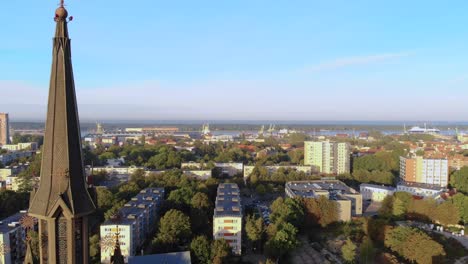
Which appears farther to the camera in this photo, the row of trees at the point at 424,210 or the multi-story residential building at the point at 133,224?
the row of trees at the point at 424,210

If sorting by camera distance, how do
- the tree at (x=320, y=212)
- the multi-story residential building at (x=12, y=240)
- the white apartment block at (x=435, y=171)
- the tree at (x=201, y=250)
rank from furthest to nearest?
the white apartment block at (x=435, y=171), the tree at (x=320, y=212), the tree at (x=201, y=250), the multi-story residential building at (x=12, y=240)

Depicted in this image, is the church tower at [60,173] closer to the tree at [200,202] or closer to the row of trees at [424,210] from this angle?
the tree at [200,202]

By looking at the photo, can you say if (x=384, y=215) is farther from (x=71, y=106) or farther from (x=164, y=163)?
(x=164, y=163)

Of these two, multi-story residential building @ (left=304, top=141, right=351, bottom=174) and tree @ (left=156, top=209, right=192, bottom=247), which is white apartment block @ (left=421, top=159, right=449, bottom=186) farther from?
tree @ (left=156, top=209, right=192, bottom=247)

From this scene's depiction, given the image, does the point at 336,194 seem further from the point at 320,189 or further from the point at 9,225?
the point at 9,225

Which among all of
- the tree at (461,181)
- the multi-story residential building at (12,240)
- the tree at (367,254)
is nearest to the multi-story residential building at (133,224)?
the multi-story residential building at (12,240)

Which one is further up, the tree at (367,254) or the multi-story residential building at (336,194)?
the multi-story residential building at (336,194)

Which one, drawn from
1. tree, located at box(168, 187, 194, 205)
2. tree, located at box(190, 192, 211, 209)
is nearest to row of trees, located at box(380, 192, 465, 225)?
tree, located at box(190, 192, 211, 209)
